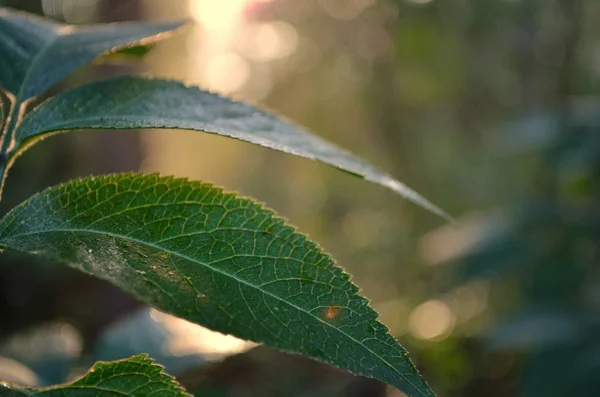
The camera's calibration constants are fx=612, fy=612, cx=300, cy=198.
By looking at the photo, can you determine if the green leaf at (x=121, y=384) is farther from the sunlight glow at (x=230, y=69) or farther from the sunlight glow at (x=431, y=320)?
the sunlight glow at (x=230, y=69)

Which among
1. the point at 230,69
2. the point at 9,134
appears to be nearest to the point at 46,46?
the point at 9,134

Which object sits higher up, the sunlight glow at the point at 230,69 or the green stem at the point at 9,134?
the sunlight glow at the point at 230,69

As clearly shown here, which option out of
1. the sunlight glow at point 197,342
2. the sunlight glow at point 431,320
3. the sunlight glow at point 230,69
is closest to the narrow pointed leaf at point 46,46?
the sunlight glow at point 197,342

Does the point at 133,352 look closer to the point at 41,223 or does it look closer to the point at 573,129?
the point at 41,223

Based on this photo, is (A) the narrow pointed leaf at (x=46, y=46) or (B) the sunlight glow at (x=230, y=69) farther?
(B) the sunlight glow at (x=230, y=69)

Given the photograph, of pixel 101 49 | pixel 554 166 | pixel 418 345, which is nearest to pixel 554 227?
pixel 554 166

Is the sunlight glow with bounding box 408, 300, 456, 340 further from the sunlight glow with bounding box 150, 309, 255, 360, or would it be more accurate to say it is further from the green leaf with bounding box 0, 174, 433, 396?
the green leaf with bounding box 0, 174, 433, 396

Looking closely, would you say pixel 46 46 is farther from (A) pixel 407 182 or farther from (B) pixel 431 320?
(A) pixel 407 182
